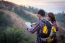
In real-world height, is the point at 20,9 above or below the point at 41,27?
above

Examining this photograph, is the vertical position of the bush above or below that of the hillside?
below

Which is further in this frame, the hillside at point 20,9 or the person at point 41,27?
the hillside at point 20,9

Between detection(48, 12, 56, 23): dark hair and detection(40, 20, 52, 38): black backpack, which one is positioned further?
detection(48, 12, 56, 23): dark hair

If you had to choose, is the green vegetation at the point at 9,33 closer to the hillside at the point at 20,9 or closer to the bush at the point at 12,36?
the bush at the point at 12,36

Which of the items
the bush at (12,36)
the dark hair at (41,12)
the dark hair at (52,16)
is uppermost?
the dark hair at (41,12)

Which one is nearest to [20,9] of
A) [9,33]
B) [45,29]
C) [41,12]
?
[41,12]

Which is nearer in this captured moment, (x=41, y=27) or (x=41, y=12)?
(x=41, y=27)

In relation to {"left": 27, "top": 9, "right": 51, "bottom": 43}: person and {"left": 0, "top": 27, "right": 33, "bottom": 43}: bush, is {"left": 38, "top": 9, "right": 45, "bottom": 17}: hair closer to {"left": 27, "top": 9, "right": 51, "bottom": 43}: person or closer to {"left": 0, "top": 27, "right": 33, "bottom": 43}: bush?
{"left": 27, "top": 9, "right": 51, "bottom": 43}: person

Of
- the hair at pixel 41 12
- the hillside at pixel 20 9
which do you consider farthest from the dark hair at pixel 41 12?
the hillside at pixel 20 9

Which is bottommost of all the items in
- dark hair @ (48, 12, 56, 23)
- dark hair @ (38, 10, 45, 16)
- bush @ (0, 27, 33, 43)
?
bush @ (0, 27, 33, 43)

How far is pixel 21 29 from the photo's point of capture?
164 inches

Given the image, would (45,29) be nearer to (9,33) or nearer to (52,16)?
(52,16)

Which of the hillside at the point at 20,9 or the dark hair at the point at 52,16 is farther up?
the hillside at the point at 20,9

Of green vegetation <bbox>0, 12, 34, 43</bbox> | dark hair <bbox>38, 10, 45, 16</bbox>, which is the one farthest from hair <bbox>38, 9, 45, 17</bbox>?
green vegetation <bbox>0, 12, 34, 43</bbox>
